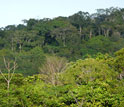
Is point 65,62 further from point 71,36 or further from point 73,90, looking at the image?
point 73,90

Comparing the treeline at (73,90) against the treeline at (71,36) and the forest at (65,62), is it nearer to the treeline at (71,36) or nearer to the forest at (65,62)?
the forest at (65,62)

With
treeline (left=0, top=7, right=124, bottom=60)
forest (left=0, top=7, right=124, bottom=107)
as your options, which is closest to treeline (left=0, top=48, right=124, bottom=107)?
forest (left=0, top=7, right=124, bottom=107)

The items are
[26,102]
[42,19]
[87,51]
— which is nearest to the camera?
[26,102]

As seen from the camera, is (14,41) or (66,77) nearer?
(66,77)

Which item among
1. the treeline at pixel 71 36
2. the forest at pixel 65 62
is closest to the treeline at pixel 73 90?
A: the forest at pixel 65 62

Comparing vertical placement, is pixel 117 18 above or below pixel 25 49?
above

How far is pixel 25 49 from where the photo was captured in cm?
2927

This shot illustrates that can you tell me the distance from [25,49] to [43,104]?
2047 centimetres

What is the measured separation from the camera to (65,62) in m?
22.5

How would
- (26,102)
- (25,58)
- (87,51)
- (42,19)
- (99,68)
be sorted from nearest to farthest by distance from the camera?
(26,102) < (99,68) < (25,58) < (87,51) < (42,19)

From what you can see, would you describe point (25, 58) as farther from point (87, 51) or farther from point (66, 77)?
point (66, 77)

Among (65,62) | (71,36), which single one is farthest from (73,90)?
(71,36)

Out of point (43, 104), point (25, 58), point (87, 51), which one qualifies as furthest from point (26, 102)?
point (87, 51)

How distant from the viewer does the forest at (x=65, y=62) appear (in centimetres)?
902
